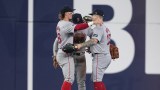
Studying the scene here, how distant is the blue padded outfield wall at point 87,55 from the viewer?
12125 mm

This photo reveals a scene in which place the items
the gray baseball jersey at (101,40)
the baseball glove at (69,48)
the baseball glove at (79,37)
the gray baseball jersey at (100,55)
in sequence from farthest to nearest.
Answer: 1. the baseball glove at (79,37)
2. the gray baseball jersey at (100,55)
3. the gray baseball jersey at (101,40)
4. the baseball glove at (69,48)

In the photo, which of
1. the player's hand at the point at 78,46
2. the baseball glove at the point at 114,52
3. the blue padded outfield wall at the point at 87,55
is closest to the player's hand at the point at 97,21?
the player's hand at the point at 78,46

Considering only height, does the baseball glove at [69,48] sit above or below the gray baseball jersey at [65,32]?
below

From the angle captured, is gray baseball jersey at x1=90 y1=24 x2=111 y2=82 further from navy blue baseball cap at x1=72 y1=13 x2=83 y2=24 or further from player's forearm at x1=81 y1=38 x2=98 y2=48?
navy blue baseball cap at x1=72 y1=13 x2=83 y2=24

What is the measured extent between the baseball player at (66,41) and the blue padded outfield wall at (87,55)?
2025 mm

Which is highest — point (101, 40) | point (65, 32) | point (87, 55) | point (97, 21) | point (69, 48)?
point (97, 21)

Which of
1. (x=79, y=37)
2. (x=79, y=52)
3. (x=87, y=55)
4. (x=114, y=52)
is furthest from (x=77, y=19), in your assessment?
(x=87, y=55)

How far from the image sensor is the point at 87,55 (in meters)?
12.3

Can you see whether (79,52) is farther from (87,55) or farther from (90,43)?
(87,55)

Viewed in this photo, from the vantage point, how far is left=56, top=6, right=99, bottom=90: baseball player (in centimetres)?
998

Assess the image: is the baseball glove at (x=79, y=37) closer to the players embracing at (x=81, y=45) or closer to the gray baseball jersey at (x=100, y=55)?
the players embracing at (x=81, y=45)

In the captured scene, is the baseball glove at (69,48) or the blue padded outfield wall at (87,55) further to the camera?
the blue padded outfield wall at (87,55)

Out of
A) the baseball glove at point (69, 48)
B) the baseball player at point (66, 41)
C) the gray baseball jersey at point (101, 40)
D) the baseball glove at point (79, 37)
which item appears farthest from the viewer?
the baseball glove at point (79, 37)

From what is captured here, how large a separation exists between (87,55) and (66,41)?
2234mm
